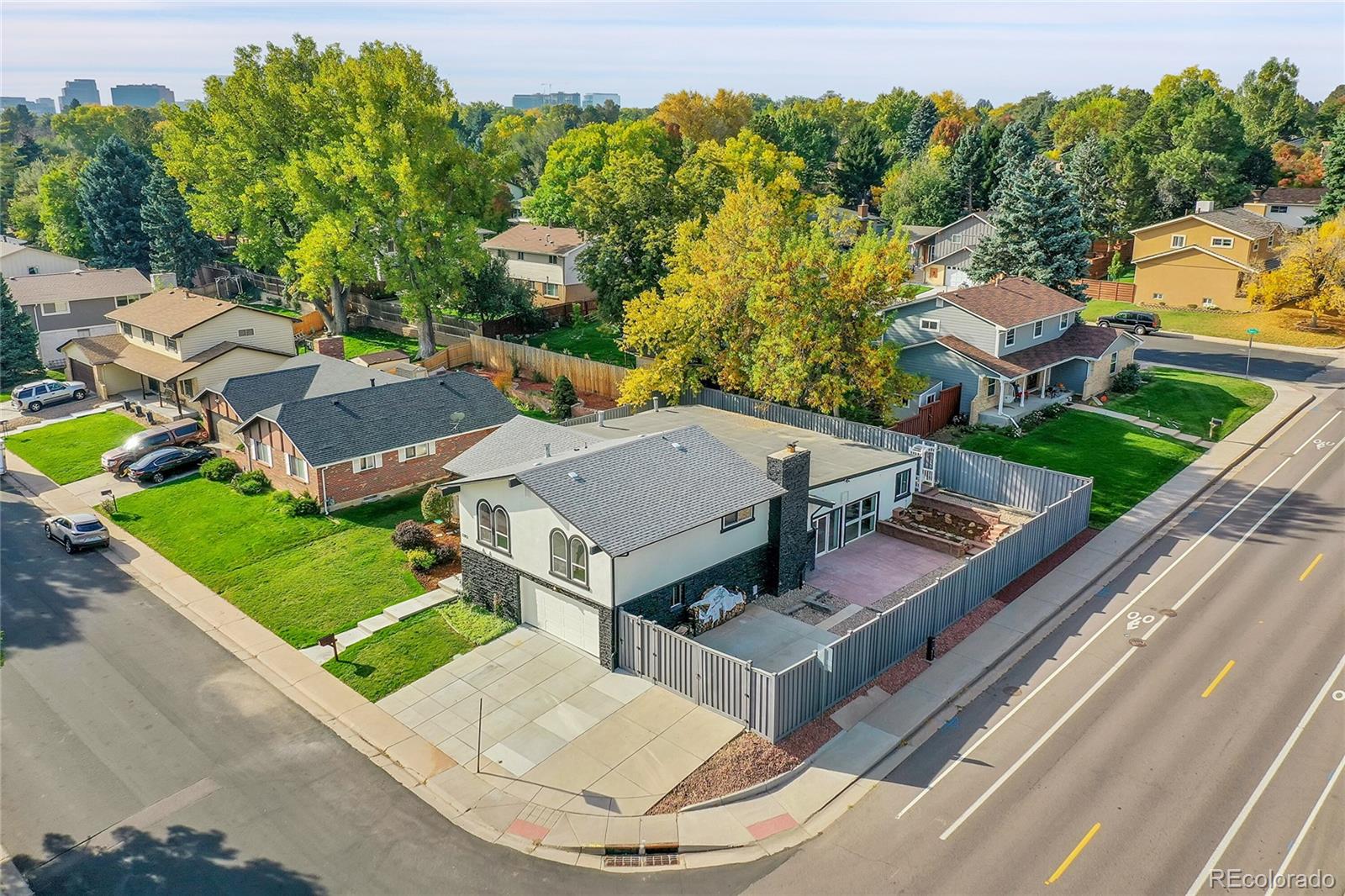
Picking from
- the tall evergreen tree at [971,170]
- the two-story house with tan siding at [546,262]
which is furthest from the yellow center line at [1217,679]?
the tall evergreen tree at [971,170]

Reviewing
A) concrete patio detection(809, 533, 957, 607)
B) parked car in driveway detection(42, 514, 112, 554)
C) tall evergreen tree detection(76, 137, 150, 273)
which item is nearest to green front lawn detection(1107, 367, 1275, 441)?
concrete patio detection(809, 533, 957, 607)

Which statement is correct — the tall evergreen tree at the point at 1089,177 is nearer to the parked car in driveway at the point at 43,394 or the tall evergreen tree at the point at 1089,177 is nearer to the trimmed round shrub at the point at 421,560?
the trimmed round shrub at the point at 421,560

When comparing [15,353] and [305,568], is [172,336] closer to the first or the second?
[15,353]

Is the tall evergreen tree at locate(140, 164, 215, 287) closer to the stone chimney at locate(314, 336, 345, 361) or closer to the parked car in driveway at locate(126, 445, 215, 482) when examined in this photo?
the stone chimney at locate(314, 336, 345, 361)

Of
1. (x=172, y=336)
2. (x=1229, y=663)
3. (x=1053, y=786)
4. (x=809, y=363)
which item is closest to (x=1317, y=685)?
(x=1229, y=663)

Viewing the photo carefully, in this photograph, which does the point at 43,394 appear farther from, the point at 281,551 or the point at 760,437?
the point at 760,437

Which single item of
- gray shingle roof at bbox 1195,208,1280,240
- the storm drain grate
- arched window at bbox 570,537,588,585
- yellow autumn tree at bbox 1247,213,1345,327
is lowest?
the storm drain grate
